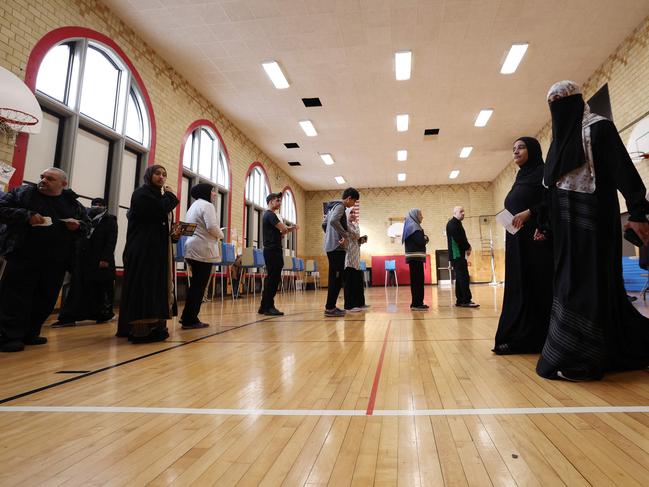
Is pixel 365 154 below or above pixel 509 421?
above

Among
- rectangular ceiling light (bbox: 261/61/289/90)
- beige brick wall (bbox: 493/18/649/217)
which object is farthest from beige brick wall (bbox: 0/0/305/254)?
beige brick wall (bbox: 493/18/649/217)

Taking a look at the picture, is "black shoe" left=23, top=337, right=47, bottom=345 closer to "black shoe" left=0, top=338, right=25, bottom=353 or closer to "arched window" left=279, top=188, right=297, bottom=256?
"black shoe" left=0, top=338, right=25, bottom=353

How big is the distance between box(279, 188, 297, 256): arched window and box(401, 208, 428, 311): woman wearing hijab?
29.9 ft

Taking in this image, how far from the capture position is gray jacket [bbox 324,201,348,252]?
4.16 meters

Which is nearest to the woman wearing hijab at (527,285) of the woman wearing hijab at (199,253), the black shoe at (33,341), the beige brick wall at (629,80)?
the woman wearing hijab at (199,253)

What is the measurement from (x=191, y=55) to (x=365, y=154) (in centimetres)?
646

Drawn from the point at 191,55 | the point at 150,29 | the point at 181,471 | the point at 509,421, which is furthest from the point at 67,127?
the point at 509,421

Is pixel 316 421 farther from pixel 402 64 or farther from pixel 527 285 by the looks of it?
pixel 402 64

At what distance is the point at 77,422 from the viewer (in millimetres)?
1199

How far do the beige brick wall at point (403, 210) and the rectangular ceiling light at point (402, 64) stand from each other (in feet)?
28.9

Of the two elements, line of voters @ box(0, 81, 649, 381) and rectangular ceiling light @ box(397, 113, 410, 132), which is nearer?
line of voters @ box(0, 81, 649, 381)

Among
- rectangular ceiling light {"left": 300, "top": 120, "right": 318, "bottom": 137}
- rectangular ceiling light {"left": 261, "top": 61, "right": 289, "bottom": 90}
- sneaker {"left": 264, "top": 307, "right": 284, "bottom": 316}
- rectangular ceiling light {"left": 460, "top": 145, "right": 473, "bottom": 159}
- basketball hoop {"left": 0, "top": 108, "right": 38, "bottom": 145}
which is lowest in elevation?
sneaker {"left": 264, "top": 307, "right": 284, "bottom": 316}

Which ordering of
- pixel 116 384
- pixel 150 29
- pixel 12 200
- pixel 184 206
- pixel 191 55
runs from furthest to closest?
1. pixel 184 206
2. pixel 191 55
3. pixel 150 29
4. pixel 12 200
5. pixel 116 384

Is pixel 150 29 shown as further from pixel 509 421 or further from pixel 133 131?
pixel 509 421
